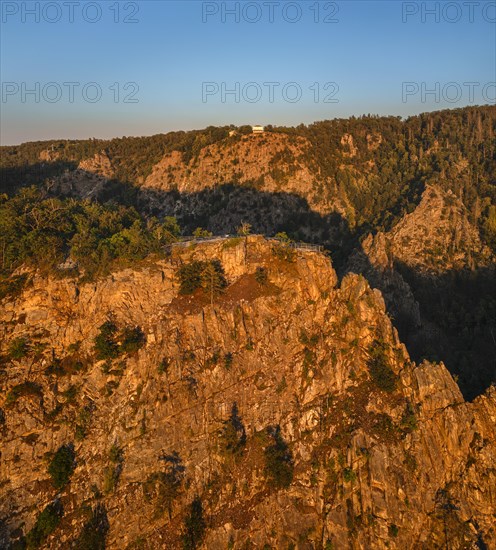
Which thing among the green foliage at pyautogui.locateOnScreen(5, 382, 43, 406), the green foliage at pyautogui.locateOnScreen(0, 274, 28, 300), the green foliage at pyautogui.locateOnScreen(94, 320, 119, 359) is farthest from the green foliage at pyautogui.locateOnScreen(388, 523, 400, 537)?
the green foliage at pyautogui.locateOnScreen(0, 274, 28, 300)

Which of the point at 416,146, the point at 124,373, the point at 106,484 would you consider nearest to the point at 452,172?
the point at 416,146

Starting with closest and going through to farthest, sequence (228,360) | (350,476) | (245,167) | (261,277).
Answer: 1. (350,476)
2. (228,360)
3. (261,277)
4. (245,167)

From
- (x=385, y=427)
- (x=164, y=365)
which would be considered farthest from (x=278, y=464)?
(x=164, y=365)

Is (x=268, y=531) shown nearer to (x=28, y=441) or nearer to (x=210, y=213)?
(x=28, y=441)

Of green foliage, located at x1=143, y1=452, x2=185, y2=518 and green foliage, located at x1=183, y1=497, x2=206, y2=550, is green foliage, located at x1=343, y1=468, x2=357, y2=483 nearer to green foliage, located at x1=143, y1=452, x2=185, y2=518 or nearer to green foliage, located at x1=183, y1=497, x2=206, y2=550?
green foliage, located at x1=183, y1=497, x2=206, y2=550

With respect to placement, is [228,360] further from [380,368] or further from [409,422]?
[409,422]

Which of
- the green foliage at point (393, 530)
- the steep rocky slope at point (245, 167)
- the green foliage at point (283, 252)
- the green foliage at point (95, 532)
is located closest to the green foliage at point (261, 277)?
the green foliage at point (283, 252)

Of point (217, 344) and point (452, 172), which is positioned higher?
point (452, 172)
